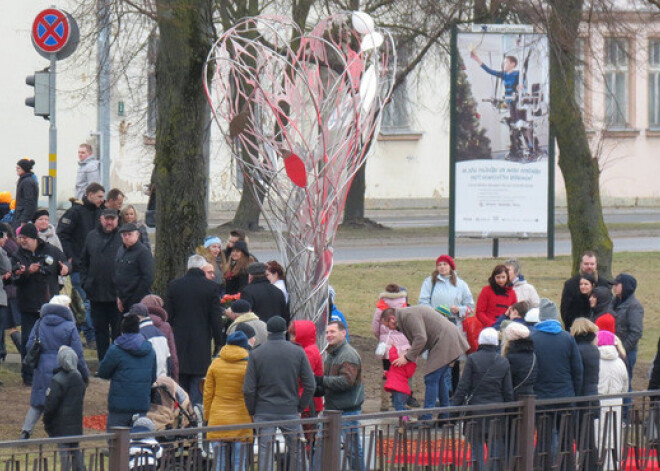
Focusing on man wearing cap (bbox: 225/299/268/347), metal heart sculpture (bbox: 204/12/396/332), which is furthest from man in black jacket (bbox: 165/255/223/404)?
metal heart sculpture (bbox: 204/12/396/332)

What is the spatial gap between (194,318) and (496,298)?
316 centimetres

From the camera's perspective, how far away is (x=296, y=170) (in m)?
13.1

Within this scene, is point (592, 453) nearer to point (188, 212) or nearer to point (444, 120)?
point (188, 212)

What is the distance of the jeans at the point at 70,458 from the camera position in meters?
7.71

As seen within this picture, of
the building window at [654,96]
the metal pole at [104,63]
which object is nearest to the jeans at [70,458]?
the metal pole at [104,63]

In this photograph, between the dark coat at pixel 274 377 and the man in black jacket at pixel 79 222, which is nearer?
the dark coat at pixel 274 377

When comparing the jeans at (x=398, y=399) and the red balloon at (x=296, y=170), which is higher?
the red balloon at (x=296, y=170)

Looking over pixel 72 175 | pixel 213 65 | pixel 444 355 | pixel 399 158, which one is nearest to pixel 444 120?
pixel 399 158

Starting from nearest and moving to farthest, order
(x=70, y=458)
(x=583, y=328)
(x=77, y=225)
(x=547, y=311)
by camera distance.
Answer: (x=70, y=458) → (x=583, y=328) → (x=547, y=311) → (x=77, y=225)

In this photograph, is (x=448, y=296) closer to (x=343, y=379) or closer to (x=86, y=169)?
(x=343, y=379)

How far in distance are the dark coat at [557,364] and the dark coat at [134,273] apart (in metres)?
4.16

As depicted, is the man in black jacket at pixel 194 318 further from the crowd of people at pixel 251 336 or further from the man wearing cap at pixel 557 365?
the man wearing cap at pixel 557 365

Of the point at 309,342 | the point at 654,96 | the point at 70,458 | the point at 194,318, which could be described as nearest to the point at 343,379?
the point at 309,342

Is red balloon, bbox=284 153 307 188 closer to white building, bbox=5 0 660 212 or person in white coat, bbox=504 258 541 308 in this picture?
person in white coat, bbox=504 258 541 308
